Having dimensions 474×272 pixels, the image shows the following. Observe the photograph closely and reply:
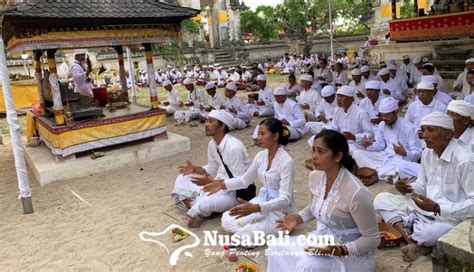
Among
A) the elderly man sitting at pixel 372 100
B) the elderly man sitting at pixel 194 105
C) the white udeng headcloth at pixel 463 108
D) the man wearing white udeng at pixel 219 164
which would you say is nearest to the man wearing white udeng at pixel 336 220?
the man wearing white udeng at pixel 219 164

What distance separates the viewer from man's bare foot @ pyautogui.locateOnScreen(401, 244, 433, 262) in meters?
3.47

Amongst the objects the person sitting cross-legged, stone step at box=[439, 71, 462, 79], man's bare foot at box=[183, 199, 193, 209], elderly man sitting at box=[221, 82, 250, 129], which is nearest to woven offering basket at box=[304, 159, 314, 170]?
the person sitting cross-legged

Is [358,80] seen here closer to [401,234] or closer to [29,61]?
[401,234]

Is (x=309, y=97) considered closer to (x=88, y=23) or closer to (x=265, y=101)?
(x=265, y=101)

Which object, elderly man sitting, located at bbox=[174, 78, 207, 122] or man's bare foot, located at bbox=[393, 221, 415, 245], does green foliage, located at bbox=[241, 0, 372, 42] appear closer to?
elderly man sitting, located at bbox=[174, 78, 207, 122]

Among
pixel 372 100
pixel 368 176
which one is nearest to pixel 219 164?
pixel 368 176

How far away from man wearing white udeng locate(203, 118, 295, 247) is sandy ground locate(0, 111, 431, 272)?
27cm

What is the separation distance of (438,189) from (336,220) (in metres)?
1.18

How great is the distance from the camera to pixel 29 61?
20.7 meters

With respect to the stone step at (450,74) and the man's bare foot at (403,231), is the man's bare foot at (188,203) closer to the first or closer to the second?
the man's bare foot at (403,231)

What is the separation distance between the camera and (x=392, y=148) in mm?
5418

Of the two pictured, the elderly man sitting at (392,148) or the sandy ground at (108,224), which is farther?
the elderly man sitting at (392,148)

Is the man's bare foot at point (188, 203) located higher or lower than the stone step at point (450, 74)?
lower

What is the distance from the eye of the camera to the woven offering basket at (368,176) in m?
5.29
